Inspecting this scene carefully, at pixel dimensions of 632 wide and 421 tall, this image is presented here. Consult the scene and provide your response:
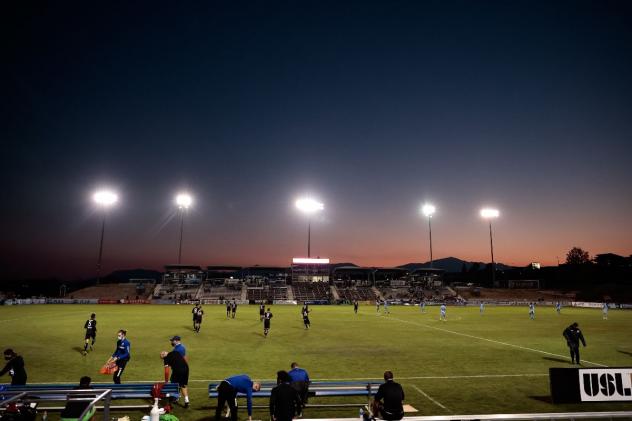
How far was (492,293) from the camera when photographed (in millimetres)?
93812

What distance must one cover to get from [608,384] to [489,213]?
80223mm

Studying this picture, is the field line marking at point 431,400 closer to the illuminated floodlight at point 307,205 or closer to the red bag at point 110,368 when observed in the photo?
the red bag at point 110,368

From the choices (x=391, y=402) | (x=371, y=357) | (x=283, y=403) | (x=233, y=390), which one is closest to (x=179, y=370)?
(x=233, y=390)

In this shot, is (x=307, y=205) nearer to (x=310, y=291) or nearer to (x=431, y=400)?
(x=310, y=291)

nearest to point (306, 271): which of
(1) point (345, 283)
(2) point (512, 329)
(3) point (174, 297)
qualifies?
(1) point (345, 283)

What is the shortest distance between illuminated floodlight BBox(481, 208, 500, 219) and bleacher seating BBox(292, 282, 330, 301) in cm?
3899

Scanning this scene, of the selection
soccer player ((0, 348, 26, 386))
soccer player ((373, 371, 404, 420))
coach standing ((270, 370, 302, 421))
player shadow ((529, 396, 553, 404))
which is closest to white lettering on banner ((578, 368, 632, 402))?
player shadow ((529, 396, 553, 404))

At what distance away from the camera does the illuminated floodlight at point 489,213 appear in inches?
3337

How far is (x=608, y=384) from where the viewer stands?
10805 millimetres

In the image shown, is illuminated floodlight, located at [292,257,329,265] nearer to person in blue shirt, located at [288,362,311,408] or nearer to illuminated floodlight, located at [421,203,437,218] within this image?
illuminated floodlight, located at [421,203,437,218]

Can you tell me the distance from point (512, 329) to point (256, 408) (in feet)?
92.5

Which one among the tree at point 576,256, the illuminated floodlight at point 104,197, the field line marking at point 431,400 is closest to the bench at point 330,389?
the field line marking at point 431,400

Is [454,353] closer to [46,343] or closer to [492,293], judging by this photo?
[46,343]

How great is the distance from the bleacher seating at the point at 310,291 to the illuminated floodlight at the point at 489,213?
39.0 metres
